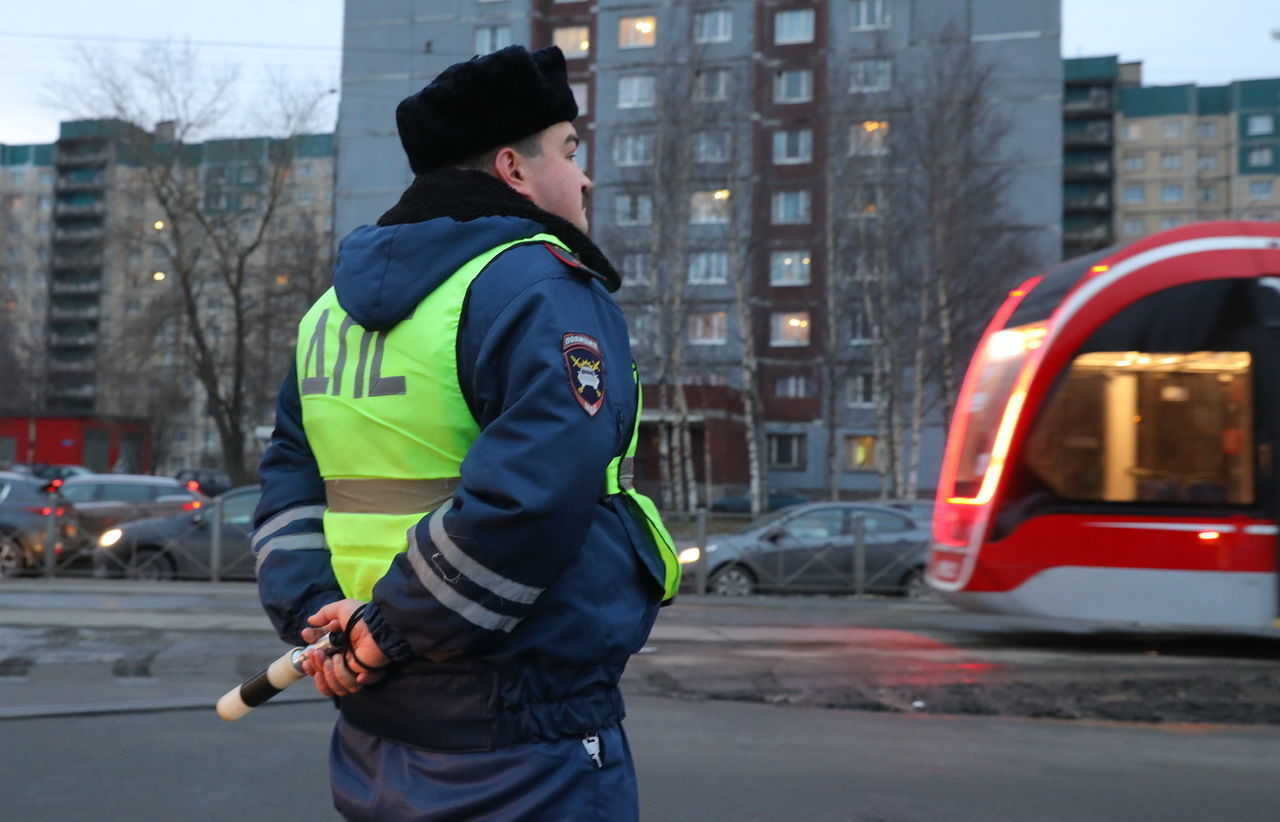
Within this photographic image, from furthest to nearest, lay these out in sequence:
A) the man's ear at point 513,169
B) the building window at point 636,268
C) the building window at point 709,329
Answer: the building window at point 709,329
the building window at point 636,268
the man's ear at point 513,169

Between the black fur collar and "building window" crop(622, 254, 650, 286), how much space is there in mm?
36943

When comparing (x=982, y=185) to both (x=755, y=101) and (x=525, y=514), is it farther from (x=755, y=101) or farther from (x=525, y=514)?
(x=525, y=514)

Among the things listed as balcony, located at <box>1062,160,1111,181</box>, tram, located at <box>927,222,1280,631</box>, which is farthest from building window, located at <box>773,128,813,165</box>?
tram, located at <box>927,222,1280,631</box>

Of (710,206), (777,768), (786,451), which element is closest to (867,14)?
(710,206)

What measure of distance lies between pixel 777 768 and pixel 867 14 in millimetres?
50494

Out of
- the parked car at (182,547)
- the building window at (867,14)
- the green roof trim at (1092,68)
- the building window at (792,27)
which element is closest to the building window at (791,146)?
the building window at (792,27)

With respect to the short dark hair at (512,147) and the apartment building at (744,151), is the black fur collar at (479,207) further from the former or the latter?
the apartment building at (744,151)

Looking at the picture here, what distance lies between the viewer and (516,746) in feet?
6.45

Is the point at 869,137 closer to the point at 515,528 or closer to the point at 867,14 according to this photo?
the point at 867,14

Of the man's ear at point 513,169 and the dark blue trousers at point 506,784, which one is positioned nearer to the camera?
the dark blue trousers at point 506,784

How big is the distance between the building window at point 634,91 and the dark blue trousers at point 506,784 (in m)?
53.9

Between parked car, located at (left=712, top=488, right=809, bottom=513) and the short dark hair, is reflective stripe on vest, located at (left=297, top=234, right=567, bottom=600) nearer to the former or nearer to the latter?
the short dark hair

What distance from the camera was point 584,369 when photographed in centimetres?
188

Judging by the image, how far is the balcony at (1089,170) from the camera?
269ft
